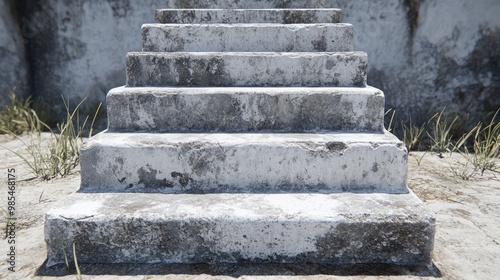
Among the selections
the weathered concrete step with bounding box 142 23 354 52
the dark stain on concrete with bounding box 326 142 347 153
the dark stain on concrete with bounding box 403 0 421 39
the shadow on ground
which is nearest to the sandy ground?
the shadow on ground

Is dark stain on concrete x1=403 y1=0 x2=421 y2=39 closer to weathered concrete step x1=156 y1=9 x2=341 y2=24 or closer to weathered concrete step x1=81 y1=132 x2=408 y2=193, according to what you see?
weathered concrete step x1=156 y1=9 x2=341 y2=24

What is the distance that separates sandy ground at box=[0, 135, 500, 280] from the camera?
1.40 metres

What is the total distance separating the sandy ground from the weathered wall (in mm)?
1236

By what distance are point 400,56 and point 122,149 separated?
3.24 m

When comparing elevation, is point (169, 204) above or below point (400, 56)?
below

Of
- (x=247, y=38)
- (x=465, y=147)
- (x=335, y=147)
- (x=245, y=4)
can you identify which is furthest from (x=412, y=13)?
(x=335, y=147)

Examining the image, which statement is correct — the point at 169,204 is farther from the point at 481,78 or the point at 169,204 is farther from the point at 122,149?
the point at 481,78

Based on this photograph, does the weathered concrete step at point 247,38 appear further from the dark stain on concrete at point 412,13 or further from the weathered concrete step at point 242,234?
the dark stain on concrete at point 412,13

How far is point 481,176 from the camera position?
2.62 m

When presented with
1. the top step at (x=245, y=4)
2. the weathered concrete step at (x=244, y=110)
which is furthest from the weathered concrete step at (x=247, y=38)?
the top step at (x=245, y=4)

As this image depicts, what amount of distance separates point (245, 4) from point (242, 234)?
1.97 metres

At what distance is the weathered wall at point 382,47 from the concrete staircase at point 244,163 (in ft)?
6.07

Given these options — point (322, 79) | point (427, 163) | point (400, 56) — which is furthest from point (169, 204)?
point (400, 56)

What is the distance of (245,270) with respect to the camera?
142 cm
